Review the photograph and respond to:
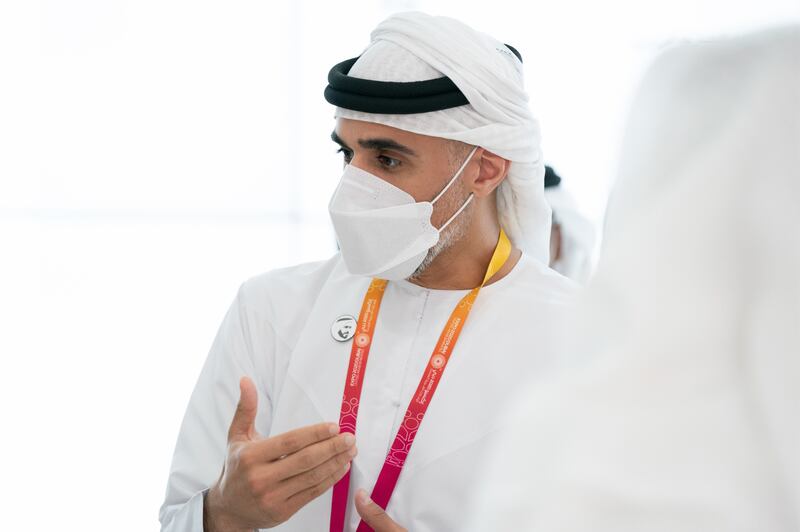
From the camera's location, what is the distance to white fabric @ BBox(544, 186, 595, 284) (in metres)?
4.52

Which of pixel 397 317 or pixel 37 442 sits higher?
pixel 397 317

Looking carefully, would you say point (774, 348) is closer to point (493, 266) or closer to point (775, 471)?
point (775, 471)

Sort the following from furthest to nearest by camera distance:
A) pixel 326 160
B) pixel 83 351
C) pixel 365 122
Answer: pixel 326 160 → pixel 83 351 → pixel 365 122

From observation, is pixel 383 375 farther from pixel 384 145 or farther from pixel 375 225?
pixel 384 145

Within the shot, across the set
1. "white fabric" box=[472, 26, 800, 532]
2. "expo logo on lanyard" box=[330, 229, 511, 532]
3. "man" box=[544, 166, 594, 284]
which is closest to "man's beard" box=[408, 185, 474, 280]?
"expo logo on lanyard" box=[330, 229, 511, 532]

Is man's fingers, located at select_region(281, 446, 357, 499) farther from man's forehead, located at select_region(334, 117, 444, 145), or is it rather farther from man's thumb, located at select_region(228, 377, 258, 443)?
man's forehead, located at select_region(334, 117, 444, 145)

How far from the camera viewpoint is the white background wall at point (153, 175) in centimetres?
582

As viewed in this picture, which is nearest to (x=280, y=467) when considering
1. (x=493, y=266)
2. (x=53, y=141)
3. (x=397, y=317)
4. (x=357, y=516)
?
(x=357, y=516)

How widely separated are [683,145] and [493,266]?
1.67 metres

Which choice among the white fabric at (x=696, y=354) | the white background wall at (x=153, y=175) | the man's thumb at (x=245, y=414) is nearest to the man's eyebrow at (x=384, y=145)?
the man's thumb at (x=245, y=414)

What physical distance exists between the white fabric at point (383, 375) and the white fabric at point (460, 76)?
37 centimetres

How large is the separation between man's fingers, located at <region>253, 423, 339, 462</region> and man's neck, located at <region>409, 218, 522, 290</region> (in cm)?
76

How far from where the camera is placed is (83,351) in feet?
20.0

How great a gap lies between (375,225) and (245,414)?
636 mm
